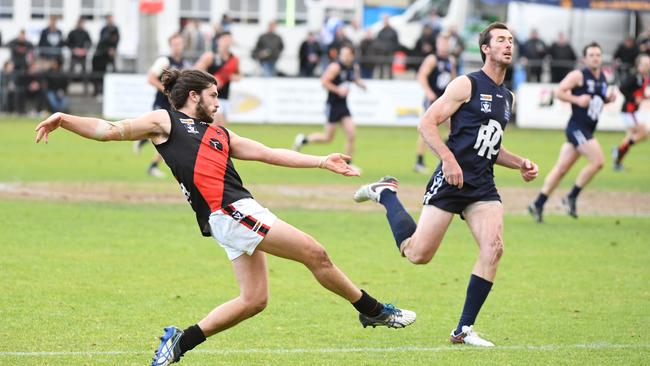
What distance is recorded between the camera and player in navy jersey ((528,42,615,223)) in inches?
612

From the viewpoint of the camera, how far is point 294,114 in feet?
108

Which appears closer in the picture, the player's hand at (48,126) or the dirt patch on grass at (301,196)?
the player's hand at (48,126)

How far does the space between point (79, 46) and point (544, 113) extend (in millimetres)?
13824

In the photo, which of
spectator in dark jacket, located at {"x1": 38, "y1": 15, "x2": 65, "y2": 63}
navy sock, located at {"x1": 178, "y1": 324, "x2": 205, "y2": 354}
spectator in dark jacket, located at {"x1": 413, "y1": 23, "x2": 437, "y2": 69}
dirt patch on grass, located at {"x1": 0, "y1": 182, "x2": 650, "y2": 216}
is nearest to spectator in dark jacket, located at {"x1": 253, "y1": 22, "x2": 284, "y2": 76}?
spectator in dark jacket, located at {"x1": 413, "y1": 23, "x2": 437, "y2": 69}

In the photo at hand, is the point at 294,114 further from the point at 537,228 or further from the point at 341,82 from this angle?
the point at 537,228

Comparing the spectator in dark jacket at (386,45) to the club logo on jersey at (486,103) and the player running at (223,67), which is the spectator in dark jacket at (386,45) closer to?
the player running at (223,67)

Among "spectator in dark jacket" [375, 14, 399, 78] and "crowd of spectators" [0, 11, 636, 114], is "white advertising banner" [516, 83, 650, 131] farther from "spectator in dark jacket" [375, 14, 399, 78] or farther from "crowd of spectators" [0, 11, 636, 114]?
"spectator in dark jacket" [375, 14, 399, 78]

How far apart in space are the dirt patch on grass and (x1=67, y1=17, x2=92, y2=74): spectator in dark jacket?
52.9 feet

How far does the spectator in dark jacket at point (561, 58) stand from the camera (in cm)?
3450

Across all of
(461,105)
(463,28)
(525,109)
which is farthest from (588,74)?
(463,28)

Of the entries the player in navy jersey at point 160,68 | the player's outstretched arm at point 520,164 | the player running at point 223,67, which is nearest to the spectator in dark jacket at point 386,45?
the player running at point 223,67

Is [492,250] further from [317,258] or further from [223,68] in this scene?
[223,68]

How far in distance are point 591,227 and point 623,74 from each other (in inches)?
758

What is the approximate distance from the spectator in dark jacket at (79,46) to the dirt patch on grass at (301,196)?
16139mm
